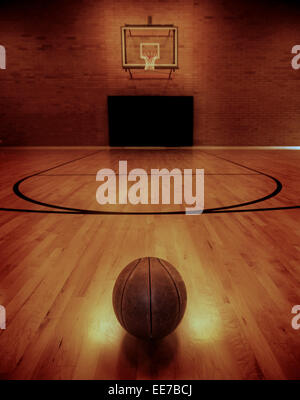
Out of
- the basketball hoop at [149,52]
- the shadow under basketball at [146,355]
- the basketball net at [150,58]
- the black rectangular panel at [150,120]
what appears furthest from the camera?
the black rectangular panel at [150,120]

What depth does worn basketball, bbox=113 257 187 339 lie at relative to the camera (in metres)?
1.04

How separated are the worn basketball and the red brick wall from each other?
8.27m

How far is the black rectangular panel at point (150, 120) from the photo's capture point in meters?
8.80

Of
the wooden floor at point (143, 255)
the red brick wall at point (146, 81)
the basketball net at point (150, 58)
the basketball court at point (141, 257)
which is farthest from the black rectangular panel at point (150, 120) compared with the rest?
the wooden floor at point (143, 255)

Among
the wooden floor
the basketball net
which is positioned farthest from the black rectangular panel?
the wooden floor

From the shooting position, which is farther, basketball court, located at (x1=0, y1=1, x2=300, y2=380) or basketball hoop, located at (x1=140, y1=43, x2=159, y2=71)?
basketball hoop, located at (x1=140, y1=43, x2=159, y2=71)

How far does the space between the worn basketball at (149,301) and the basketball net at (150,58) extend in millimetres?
8076

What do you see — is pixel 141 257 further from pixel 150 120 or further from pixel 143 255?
pixel 150 120

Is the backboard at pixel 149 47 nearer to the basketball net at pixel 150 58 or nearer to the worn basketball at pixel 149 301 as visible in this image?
the basketball net at pixel 150 58

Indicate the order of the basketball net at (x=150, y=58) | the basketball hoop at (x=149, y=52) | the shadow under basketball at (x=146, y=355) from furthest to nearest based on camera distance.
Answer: the basketball hoop at (x=149, y=52) < the basketball net at (x=150, y=58) < the shadow under basketball at (x=146, y=355)

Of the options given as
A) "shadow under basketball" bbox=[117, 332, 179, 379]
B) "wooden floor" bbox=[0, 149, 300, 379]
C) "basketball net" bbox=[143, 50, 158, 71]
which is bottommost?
"shadow under basketball" bbox=[117, 332, 179, 379]

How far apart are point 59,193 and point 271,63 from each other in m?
7.82

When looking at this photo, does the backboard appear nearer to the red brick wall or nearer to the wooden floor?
the red brick wall

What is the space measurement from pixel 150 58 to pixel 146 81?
62 cm
